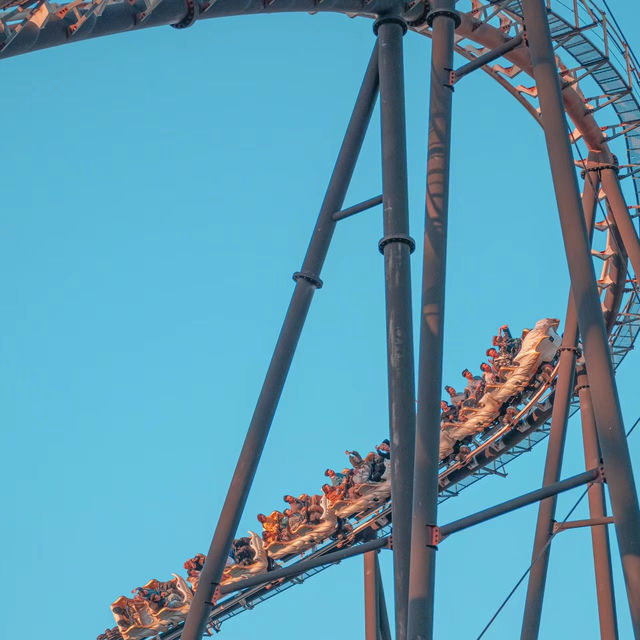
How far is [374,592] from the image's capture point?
10734mm

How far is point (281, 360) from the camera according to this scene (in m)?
8.62

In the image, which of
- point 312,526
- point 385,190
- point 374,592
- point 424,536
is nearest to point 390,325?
point 385,190

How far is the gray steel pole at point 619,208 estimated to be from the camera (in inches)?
428

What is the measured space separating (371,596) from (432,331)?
4.47 metres

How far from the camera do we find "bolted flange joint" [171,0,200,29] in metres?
8.00

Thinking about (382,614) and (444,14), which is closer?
(444,14)

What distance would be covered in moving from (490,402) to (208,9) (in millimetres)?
5741

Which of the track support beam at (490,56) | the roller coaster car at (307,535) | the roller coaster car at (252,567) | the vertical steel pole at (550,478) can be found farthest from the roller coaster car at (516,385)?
the track support beam at (490,56)

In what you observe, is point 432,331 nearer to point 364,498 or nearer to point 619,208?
point 619,208

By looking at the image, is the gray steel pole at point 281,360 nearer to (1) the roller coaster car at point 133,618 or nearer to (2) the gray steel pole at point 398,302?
(2) the gray steel pole at point 398,302

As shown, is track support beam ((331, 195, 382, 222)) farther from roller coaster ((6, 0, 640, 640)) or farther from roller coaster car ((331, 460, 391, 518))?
roller coaster car ((331, 460, 391, 518))

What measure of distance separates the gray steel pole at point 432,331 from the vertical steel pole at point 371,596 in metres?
4.24

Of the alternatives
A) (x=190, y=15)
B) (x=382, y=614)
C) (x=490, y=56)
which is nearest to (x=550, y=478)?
(x=382, y=614)

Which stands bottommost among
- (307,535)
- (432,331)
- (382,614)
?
(382,614)
